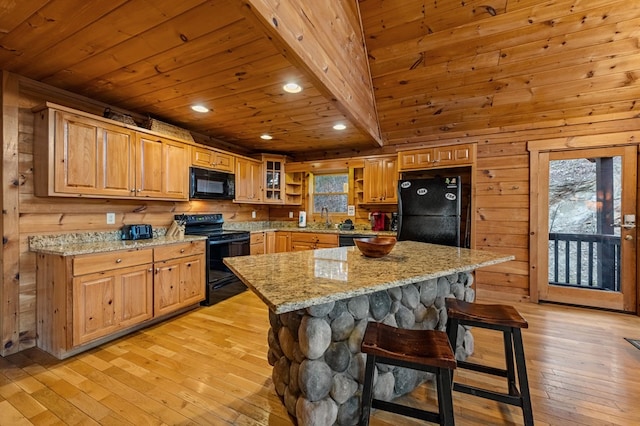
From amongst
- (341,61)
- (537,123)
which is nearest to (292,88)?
(341,61)

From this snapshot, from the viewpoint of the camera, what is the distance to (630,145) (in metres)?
3.21

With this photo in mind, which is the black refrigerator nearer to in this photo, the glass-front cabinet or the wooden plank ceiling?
the wooden plank ceiling

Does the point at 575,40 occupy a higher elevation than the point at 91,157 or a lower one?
higher

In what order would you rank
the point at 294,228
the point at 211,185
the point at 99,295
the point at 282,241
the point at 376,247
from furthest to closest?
1. the point at 294,228
2. the point at 282,241
3. the point at 211,185
4. the point at 99,295
5. the point at 376,247

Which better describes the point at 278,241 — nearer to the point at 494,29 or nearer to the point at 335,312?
the point at 335,312

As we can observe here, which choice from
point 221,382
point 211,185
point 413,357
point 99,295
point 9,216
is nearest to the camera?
point 413,357

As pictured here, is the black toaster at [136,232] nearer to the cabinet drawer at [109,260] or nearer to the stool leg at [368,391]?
the cabinet drawer at [109,260]

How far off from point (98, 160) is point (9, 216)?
0.75 m

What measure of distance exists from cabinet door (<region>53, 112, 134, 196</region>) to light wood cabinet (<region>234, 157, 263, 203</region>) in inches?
63.5

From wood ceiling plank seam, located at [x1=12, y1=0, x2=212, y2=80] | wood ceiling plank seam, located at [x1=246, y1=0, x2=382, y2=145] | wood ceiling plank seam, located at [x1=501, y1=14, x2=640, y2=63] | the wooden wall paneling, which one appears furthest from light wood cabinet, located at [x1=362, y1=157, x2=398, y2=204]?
the wooden wall paneling

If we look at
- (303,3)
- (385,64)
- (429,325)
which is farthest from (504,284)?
(303,3)

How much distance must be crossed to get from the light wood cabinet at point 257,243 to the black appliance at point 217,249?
0.14 metres

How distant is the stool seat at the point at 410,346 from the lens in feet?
3.66

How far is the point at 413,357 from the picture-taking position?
3.73 ft
